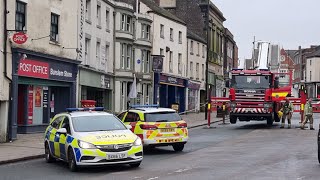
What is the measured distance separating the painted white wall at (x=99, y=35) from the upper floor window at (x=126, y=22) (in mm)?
1749

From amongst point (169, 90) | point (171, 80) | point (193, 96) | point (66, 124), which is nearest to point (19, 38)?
point (66, 124)

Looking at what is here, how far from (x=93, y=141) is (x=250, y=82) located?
18621 millimetres

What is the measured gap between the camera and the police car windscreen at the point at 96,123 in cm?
1440

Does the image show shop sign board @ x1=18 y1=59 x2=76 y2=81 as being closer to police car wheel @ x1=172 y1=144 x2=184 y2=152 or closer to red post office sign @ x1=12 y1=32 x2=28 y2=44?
red post office sign @ x1=12 y1=32 x2=28 y2=44

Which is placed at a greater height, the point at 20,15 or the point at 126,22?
the point at 126,22

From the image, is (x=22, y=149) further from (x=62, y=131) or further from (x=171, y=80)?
(x=171, y=80)

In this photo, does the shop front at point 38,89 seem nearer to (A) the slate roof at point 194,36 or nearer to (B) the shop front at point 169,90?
(B) the shop front at point 169,90

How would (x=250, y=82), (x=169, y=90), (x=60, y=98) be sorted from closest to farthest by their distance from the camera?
(x=60, y=98), (x=250, y=82), (x=169, y=90)

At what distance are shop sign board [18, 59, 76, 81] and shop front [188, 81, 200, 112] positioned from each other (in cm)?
2875

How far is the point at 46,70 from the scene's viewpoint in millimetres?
26516

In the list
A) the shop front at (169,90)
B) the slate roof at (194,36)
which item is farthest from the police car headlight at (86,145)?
the slate roof at (194,36)

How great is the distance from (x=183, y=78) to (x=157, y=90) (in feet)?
24.8

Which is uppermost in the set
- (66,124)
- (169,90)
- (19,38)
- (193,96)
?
(19,38)

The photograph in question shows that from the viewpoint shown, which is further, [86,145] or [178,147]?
[178,147]
